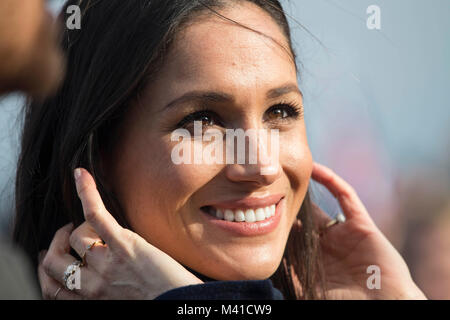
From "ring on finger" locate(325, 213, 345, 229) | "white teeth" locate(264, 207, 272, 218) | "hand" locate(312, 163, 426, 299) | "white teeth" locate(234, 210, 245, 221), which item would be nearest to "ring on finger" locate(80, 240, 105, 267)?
"white teeth" locate(234, 210, 245, 221)

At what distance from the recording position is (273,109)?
2713 millimetres

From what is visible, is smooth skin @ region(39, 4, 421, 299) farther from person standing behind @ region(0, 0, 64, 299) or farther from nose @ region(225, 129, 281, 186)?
person standing behind @ region(0, 0, 64, 299)

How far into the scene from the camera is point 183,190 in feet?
8.18

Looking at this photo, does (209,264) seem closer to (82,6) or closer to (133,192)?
(133,192)

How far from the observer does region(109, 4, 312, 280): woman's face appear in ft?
8.20

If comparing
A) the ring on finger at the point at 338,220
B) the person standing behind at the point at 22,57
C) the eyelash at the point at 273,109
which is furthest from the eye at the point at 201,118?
the ring on finger at the point at 338,220

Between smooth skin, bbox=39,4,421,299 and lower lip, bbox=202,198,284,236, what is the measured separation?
22 mm

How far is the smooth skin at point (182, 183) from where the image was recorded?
2482mm

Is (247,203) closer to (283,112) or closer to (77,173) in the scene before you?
(283,112)

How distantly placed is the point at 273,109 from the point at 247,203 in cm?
45

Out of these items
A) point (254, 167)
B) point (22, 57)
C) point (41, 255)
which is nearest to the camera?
point (22, 57)

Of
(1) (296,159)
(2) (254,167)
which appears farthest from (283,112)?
(2) (254,167)
